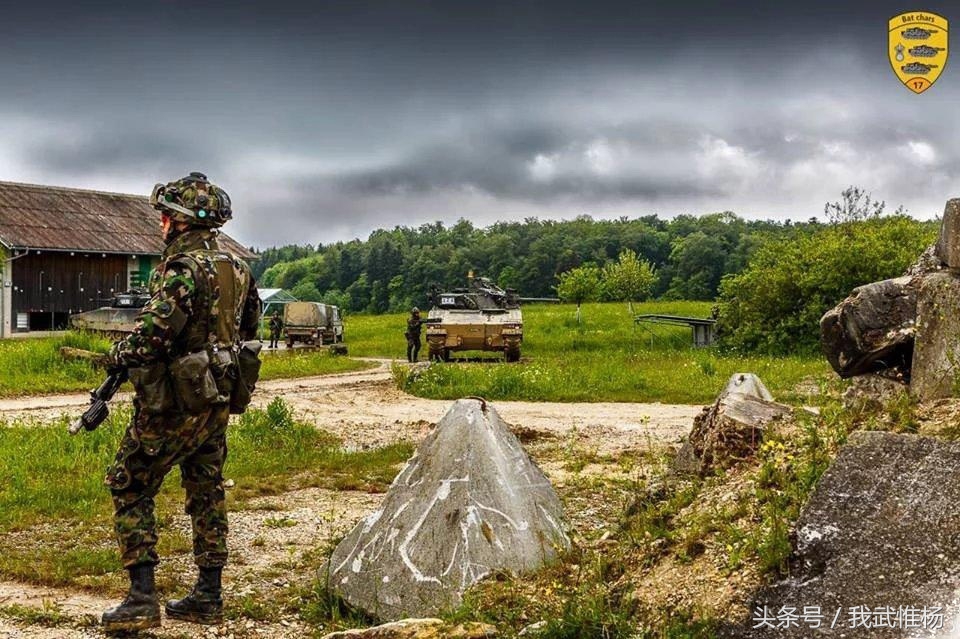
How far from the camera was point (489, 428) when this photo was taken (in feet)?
19.0

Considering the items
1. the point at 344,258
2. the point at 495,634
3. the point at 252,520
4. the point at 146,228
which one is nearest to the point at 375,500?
the point at 252,520

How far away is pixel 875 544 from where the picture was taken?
4.23 m

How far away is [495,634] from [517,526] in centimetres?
107

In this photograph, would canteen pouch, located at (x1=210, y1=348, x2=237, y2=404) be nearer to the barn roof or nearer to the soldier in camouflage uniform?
the soldier in camouflage uniform

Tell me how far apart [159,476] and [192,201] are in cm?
143

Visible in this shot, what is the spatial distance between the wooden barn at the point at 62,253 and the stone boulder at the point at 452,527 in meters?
31.8

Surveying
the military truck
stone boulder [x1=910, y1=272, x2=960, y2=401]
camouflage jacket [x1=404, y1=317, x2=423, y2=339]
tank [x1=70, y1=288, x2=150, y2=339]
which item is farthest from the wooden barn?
stone boulder [x1=910, y1=272, x2=960, y2=401]

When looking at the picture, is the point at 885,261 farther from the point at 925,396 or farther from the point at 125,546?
the point at 125,546

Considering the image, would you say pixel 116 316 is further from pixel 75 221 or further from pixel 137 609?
pixel 137 609

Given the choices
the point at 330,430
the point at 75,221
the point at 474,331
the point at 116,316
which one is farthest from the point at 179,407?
the point at 75,221

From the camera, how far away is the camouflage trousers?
5.15 m

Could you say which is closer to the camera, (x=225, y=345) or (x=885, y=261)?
(x=225, y=345)

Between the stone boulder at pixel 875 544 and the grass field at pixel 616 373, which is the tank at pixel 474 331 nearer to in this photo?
the grass field at pixel 616 373

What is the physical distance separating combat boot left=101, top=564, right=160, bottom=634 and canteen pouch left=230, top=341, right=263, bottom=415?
96 cm
